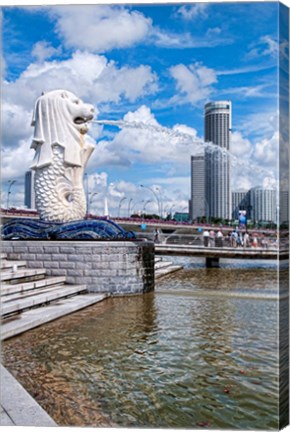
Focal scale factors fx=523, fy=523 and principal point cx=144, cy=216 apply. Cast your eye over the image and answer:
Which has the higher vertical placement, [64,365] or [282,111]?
[282,111]

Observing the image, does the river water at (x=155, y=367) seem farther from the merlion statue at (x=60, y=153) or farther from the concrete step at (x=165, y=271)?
the concrete step at (x=165, y=271)

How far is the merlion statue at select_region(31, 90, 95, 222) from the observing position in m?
13.6

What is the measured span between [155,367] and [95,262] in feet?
19.5

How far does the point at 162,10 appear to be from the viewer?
15.7 ft

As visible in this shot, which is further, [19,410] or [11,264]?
[11,264]

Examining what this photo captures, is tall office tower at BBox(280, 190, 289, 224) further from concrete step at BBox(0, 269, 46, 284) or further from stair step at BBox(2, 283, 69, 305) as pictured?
concrete step at BBox(0, 269, 46, 284)

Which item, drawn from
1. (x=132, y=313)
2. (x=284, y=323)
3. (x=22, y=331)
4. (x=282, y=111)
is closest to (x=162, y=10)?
(x=282, y=111)

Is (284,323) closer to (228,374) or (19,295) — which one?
(228,374)

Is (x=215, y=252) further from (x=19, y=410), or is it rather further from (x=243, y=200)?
(x=19, y=410)

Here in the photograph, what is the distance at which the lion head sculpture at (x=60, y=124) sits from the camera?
1356 cm

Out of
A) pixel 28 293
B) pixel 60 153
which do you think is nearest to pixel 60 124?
pixel 60 153

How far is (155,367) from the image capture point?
5352mm

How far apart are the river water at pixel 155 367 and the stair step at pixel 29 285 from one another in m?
1.20

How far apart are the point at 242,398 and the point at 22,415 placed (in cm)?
181
